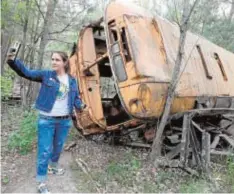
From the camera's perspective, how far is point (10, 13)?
1178 centimetres

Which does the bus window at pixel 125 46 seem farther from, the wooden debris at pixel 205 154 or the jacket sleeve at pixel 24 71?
the jacket sleeve at pixel 24 71

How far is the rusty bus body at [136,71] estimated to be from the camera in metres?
6.59

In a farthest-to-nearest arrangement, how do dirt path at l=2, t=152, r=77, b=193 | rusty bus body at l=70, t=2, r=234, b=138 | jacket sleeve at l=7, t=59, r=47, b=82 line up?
rusty bus body at l=70, t=2, r=234, b=138, dirt path at l=2, t=152, r=77, b=193, jacket sleeve at l=7, t=59, r=47, b=82

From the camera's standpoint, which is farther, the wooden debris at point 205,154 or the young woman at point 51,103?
the wooden debris at point 205,154

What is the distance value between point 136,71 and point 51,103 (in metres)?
2.21

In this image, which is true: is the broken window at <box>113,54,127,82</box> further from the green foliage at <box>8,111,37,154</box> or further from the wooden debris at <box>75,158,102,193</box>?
the green foliage at <box>8,111,37,154</box>

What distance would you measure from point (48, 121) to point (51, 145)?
14.0 inches

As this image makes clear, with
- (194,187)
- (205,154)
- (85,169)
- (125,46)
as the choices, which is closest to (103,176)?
(85,169)

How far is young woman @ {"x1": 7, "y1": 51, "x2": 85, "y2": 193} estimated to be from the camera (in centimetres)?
480

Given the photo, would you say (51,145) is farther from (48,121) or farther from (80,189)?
(80,189)

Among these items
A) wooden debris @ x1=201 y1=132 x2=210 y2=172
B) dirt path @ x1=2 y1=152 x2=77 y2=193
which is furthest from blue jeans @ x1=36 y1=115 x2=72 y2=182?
wooden debris @ x1=201 y1=132 x2=210 y2=172

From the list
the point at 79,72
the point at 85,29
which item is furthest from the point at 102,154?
the point at 85,29

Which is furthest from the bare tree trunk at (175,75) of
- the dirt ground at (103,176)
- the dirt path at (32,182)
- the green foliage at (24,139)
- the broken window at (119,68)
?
the green foliage at (24,139)

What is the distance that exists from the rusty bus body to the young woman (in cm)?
183
